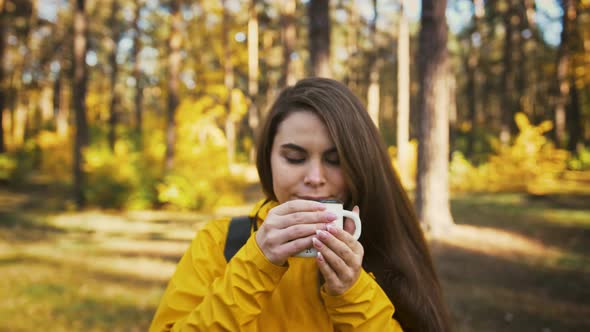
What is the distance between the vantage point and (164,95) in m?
20.6

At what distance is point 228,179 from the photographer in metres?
14.9

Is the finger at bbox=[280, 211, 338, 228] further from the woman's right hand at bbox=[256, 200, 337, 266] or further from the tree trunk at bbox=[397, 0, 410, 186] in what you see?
the tree trunk at bbox=[397, 0, 410, 186]

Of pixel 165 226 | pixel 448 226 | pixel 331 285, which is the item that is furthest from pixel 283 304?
pixel 165 226

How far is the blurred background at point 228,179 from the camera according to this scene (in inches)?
232

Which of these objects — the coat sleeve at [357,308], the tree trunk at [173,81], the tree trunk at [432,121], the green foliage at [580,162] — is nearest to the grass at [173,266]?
the tree trunk at [432,121]

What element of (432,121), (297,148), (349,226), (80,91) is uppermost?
(80,91)

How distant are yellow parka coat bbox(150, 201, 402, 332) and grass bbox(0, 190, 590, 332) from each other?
3560mm

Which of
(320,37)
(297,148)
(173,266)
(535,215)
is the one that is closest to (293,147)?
(297,148)

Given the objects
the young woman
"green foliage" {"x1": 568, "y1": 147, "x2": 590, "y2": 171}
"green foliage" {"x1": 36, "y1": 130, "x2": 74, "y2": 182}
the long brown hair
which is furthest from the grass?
"green foliage" {"x1": 568, "y1": 147, "x2": 590, "y2": 171}

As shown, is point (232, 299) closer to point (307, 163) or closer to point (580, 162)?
point (307, 163)

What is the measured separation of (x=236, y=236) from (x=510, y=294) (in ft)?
16.8

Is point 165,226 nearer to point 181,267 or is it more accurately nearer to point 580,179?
point 181,267

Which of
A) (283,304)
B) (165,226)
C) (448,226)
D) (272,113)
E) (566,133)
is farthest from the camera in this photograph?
(566,133)

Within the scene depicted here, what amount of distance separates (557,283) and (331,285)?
5.95 meters
